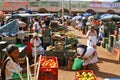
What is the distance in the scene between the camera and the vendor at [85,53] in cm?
→ 985

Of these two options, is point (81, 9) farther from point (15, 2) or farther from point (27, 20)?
point (27, 20)

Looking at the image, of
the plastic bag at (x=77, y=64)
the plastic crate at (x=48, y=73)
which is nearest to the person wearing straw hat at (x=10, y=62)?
the plastic crate at (x=48, y=73)

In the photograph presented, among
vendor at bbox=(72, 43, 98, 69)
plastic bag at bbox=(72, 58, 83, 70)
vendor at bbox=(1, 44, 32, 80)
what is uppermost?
vendor at bbox=(1, 44, 32, 80)

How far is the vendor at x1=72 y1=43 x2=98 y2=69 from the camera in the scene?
32.3 ft

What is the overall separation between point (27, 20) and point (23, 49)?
1459 cm

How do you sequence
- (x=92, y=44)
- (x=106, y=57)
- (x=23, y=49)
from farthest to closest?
(x=106, y=57), (x=92, y=44), (x=23, y=49)

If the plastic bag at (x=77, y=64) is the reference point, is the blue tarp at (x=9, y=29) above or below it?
above

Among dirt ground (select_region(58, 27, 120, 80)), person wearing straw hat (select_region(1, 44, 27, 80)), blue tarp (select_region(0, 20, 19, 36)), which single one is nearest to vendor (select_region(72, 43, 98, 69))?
dirt ground (select_region(58, 27, 120, 80))

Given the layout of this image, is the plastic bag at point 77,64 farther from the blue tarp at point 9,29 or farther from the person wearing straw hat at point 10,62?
the person wearing straw hat at point 10,62

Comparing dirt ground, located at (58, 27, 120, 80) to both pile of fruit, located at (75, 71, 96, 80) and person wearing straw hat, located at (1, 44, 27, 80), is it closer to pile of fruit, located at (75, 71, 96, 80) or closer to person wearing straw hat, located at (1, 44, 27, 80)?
pile of fruit, located at (75, 71, 96, 80)

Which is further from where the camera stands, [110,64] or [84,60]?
[110,64]

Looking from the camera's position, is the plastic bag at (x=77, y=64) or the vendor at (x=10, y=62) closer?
the vendor at (x=10, y=62)

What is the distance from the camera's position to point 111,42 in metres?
15.6

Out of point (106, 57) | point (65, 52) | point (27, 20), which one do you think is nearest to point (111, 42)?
point (106, 57)
